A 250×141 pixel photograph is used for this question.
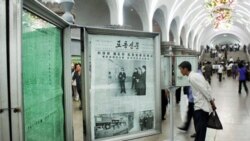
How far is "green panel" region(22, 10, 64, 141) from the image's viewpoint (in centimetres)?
203

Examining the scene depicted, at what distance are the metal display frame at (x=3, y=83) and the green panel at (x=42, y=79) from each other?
173 mm

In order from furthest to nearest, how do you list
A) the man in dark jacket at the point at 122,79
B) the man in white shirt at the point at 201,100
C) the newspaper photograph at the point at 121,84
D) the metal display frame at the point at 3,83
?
the man in white shirt at the point at 201,100, the man in dark jacket at the point at 122,79, the newspaper photograph at the point at 121,84, the metal display frame at the point at 3,83

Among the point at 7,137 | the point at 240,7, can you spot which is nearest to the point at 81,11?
the point at 7,137

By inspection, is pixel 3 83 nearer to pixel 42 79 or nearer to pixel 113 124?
pixel 42 79

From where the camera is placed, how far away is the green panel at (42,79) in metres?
2.03

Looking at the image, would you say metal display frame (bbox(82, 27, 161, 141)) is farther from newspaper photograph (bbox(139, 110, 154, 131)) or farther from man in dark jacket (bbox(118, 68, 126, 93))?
man in dark jacket (bbox(118, 68, 126, 93))

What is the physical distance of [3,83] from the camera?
1780 mm

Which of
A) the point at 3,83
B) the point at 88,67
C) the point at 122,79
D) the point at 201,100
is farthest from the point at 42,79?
the point at 201,100

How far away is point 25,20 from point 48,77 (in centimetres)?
52

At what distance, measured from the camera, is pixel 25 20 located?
6.50 feet

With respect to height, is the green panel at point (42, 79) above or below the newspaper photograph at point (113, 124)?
above

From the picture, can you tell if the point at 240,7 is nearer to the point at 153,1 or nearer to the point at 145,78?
the point at 153,1

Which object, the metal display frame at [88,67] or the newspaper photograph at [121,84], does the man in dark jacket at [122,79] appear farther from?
the metal display frame at [88,67]

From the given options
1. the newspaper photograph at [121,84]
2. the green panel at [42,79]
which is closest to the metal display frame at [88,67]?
the newspaper photograph at [121,84]
